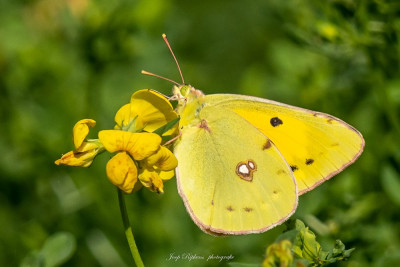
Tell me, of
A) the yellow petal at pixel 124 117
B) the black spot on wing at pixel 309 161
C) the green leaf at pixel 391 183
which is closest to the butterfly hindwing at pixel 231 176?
the black spot on wing at pixel 309 161

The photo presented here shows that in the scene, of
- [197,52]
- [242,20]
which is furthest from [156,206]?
[242,20]

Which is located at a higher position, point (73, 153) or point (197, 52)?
point (73, 153)

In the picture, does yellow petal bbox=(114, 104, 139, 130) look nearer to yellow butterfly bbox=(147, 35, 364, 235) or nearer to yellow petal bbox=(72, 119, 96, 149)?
yellow petal bbox=(72, 119, 96, 149)

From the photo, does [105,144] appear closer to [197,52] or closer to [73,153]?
[73,153]

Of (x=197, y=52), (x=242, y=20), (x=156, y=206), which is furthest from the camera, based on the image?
(x=242, y=20)

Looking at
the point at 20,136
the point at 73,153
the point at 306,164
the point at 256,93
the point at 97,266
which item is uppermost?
the point at 73,153
